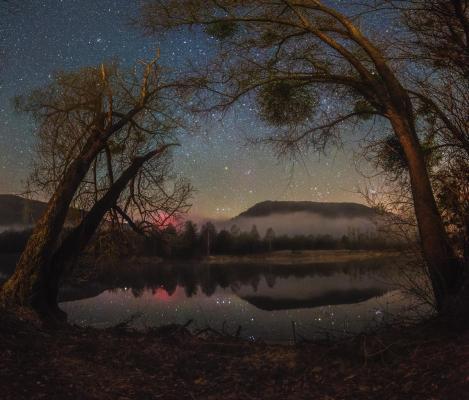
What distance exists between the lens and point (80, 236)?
37.7ft

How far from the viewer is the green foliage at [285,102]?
32.6 ft

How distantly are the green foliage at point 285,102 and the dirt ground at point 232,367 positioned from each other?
458cm

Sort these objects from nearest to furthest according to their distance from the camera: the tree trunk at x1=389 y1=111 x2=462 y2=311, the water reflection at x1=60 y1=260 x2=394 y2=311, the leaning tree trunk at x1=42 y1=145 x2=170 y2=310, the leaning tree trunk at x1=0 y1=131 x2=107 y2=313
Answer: the tree trunk at x1=389 y1=111 x2=462 y2=311, the leaning tree trunk at x1=0 y1=131 x2=107 y2=313, the leaning tree trunk at x1=42 y1=145 x2=170 y2=310, the water reflection at x1=60 y1=260 x2=394 y2=311

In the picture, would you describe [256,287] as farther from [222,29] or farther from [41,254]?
[222,29]

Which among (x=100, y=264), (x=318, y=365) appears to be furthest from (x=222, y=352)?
(x=100, y=264)

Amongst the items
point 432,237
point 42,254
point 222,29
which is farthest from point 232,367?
point 222,29

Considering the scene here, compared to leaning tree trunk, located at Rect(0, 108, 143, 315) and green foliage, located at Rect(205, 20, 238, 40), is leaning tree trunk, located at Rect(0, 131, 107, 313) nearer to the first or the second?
leaning tree trunk, located at Rect(0, 108, 143, 315)

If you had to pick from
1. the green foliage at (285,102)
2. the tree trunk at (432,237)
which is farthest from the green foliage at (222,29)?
the tree trunk at (432,237)

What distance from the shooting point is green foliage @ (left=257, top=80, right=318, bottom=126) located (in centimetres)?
994

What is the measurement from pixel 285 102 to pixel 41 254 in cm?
606

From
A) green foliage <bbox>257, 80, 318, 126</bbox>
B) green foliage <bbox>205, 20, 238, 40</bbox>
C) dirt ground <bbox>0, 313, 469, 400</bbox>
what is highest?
green foliage <bbox>205, 20, 238, 40</bbox>

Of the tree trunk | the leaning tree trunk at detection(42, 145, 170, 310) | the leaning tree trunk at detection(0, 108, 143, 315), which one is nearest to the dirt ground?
the tree trunk

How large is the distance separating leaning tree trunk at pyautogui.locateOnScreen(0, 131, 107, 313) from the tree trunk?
7.02 metres

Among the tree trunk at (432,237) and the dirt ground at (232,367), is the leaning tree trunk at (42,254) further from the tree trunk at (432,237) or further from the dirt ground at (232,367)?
the tree trunk at (432,237)
